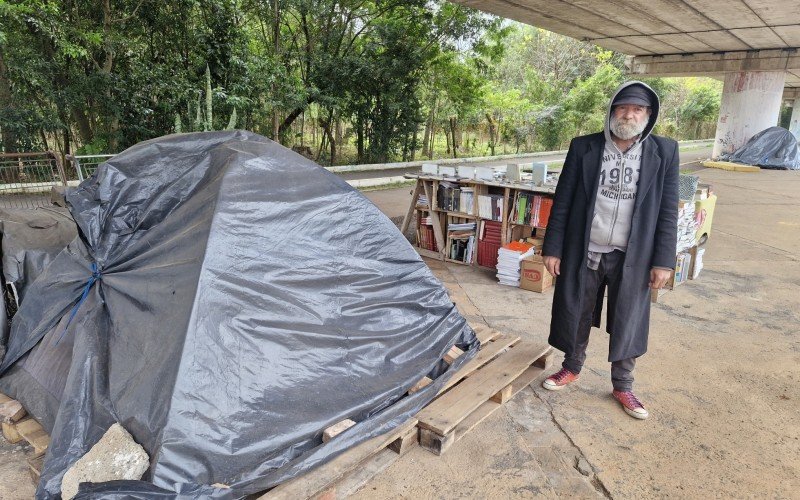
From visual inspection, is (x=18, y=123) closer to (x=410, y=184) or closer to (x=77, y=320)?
(x=410, y=184)

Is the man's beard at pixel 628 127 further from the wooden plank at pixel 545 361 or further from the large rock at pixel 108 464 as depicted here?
the large rock at pixel 108 464

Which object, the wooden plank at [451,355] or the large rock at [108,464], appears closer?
the large rock at [108,464]

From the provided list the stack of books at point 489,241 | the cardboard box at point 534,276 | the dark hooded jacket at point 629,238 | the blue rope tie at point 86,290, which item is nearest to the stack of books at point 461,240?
the stack of books at point 489,241

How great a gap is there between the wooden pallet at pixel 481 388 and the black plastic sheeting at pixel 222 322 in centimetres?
11

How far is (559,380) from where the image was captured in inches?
129

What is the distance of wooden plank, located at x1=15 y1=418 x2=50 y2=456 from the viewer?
2322 mm

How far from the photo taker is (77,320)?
Result: 2574mm

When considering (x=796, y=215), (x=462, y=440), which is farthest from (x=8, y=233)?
(x=796, y=215)

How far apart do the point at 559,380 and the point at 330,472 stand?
5.58 ft

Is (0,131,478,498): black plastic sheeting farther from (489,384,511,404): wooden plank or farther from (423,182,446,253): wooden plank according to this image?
(423,182,446,253): wooden plank

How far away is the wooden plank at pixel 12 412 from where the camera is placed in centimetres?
258

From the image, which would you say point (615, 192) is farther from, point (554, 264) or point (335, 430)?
point (335, 430)

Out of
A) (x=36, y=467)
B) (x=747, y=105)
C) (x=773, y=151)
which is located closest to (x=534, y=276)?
(x=36, y=467)

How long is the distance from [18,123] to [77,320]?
29.4 ft
